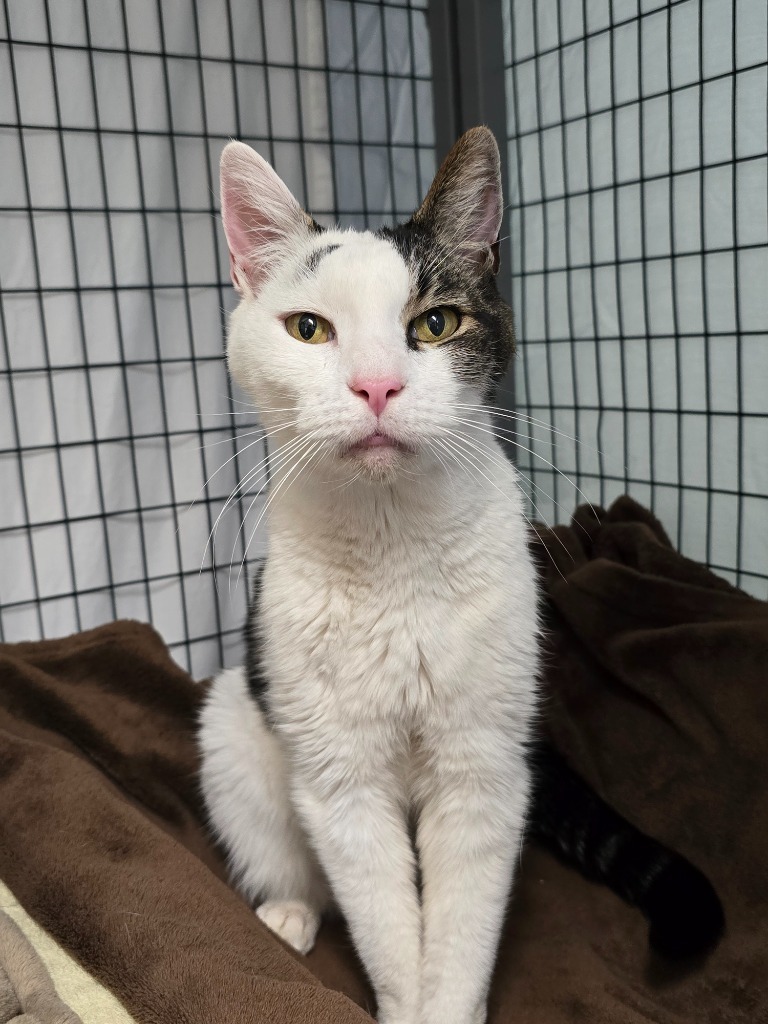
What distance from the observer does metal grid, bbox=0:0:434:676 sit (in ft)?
5.70

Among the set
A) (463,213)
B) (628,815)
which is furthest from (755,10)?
(628,815)

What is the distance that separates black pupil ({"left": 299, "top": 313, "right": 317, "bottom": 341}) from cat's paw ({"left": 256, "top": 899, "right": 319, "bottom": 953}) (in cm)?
89

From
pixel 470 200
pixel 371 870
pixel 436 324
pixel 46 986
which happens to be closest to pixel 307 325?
pixel 436 324

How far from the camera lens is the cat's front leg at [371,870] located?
3.36 ft

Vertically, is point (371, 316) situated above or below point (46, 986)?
above

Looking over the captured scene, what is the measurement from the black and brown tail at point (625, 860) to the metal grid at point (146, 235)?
0.86m

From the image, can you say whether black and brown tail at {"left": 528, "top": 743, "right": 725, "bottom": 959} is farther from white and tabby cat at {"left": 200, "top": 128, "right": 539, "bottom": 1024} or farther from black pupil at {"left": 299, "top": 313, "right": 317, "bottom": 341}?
Result: black pupil at {"left": 299, "top": 313, "right": 317, "bottom": 341}

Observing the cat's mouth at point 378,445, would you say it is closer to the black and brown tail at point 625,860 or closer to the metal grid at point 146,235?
the black and brown tail at point 625,860

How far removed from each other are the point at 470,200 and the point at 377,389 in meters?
0.38

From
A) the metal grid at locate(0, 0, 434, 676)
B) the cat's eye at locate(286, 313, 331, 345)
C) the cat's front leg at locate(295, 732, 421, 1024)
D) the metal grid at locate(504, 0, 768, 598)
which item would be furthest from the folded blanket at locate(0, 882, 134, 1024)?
the metal grid at locate(504, 0, 768, 598)

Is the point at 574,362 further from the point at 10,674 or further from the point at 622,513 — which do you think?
the point at 10,674

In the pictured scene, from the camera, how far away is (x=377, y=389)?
83cm

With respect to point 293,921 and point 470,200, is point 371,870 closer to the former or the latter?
point 293,921

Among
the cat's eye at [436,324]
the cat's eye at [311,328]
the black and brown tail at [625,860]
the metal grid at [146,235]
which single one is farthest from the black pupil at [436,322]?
the metal grid at [146,235]
